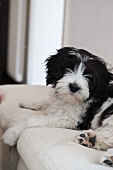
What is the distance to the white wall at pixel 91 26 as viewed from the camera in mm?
3012

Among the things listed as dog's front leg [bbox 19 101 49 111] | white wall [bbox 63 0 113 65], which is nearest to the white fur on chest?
dog's front leg [bbox 19 101 49 111]

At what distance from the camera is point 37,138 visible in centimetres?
159

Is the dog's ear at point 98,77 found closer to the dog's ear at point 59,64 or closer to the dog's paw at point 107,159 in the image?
the dog's ear at point 59,64

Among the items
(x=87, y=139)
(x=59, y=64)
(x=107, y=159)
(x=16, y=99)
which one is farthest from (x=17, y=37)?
(x=107, y=159)

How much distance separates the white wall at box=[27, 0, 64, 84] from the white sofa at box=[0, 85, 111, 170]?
203 cm

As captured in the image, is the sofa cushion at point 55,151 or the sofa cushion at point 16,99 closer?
the sofa cushion at point 55,151

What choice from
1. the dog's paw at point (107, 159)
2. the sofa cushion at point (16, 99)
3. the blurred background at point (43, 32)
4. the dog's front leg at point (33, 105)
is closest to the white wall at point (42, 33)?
the blurred background at point (43, 32)

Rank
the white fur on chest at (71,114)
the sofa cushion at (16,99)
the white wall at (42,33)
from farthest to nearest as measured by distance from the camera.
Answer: the white wall at (42,33), the sofa cushion at (16,99), the white fur on chest at (71,114)

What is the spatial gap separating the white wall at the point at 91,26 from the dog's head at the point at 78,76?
1.10 m

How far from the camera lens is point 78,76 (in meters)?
1.75

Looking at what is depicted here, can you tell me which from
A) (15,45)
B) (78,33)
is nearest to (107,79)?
(78,33)

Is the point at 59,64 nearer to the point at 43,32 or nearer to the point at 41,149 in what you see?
the point at 41,149

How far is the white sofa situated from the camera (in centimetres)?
→ 133

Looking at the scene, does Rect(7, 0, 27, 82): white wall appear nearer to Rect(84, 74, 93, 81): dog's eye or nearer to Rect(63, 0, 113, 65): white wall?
Rect(63, 0, 113, 65): white wall
